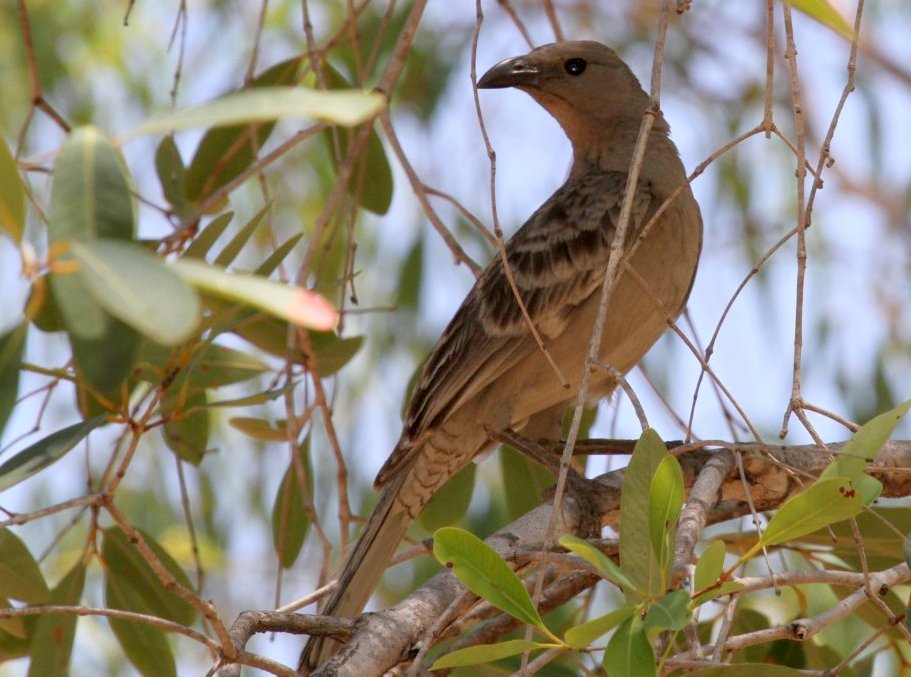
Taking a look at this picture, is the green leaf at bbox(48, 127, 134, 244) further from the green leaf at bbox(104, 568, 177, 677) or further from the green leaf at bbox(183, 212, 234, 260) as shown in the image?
the green leaf at bbox(104, 568, 177, 677)

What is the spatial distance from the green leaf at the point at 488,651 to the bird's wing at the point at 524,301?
5.95ft

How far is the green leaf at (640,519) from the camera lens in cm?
154

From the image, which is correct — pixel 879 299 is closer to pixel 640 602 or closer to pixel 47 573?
pixel 47 573

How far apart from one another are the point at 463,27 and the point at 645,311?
→ 290cm

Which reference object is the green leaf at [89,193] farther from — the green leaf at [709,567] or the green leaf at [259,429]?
the green leaf at [259,429]

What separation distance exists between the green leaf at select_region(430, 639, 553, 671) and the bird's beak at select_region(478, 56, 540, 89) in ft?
7.74

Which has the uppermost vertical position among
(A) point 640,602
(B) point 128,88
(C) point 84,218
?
(B) point 128,88

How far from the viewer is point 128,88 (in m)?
5.25

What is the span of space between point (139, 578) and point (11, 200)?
5.85 ft

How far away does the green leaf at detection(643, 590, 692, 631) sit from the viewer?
137cm

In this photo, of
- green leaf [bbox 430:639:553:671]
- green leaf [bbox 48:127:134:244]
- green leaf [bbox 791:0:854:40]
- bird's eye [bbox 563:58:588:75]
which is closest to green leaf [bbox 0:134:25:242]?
green leaf [bbox 48:127:134:244]

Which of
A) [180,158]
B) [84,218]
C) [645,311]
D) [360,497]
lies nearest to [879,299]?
[360,497]

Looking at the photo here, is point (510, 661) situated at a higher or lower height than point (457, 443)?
lower

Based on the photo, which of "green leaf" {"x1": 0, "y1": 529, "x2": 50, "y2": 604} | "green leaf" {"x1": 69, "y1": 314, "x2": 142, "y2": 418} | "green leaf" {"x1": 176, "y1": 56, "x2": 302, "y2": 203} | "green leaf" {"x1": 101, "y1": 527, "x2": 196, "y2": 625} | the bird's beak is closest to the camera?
"green leaf" {"x1": 69, "y1": 314, "x2": 142, "y2": 418}
